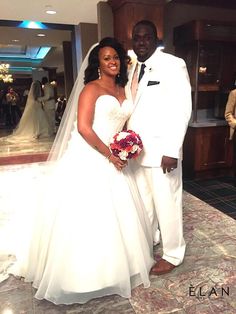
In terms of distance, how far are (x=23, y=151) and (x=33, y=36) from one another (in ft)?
7.14

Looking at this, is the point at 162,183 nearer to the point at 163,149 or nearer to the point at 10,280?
the point at 163,149

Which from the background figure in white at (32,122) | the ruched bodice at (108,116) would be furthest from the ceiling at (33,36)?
the ruched bodice at (108,116)

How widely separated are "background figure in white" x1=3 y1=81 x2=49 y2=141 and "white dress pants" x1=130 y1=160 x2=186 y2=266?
426cm

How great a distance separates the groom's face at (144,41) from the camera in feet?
5.60

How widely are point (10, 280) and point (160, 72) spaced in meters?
1.68

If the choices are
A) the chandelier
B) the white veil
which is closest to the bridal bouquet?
the white veil

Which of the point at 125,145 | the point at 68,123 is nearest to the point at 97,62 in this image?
the point at 68,123

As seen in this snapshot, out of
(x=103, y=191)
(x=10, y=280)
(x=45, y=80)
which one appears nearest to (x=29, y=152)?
(x=45, y=80)

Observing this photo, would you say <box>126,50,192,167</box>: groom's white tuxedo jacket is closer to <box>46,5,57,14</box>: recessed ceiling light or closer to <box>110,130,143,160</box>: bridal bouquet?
<box>110,130,143,160</box>: bridal bouquet

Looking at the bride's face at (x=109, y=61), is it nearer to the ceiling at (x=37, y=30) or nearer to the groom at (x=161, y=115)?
the groom at (x=161, y=115)

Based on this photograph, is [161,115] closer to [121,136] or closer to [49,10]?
[121,136]

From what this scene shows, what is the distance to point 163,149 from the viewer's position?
5.78 ft

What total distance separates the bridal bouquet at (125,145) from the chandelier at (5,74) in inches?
166

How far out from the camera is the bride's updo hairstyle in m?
1.72
